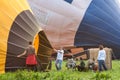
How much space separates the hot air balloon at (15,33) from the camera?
15680 mm

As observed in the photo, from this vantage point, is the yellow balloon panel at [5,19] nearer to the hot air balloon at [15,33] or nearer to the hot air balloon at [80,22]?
the hot air balloon at [15,33]

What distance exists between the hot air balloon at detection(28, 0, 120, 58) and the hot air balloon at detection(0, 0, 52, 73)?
6.76 meters

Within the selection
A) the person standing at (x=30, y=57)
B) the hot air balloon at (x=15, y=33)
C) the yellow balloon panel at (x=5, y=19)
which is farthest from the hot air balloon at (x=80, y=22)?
the yellow balloon panel at (x=5, y=19)

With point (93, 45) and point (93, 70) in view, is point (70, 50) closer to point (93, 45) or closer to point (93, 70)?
point (93, 45)

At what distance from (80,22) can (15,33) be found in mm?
9159

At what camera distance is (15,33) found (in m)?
16.0

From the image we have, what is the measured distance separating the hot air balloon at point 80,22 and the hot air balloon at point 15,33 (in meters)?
6.76

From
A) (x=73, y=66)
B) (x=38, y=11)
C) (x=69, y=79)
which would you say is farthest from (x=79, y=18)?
(x=69, y=79)

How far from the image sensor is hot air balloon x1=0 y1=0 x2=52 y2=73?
51.4ft

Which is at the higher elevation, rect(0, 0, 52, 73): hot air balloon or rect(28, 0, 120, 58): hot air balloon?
rect(28, 0, 120, 58): hot air balloon

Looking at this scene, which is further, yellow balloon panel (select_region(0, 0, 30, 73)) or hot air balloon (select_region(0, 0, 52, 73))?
hot air balloon (select_region(0, 0, 52, 73))

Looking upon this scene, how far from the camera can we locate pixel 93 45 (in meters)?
25.5

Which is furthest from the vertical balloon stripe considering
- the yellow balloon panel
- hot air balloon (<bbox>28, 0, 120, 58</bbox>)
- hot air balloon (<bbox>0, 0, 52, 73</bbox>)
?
hot air balloon (<bbox>28, 0, 120, 58</bbox>)

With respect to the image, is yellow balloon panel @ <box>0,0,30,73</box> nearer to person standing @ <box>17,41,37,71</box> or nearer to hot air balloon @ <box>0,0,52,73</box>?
hot air balloon @ <box>0,0,52,73</box>
